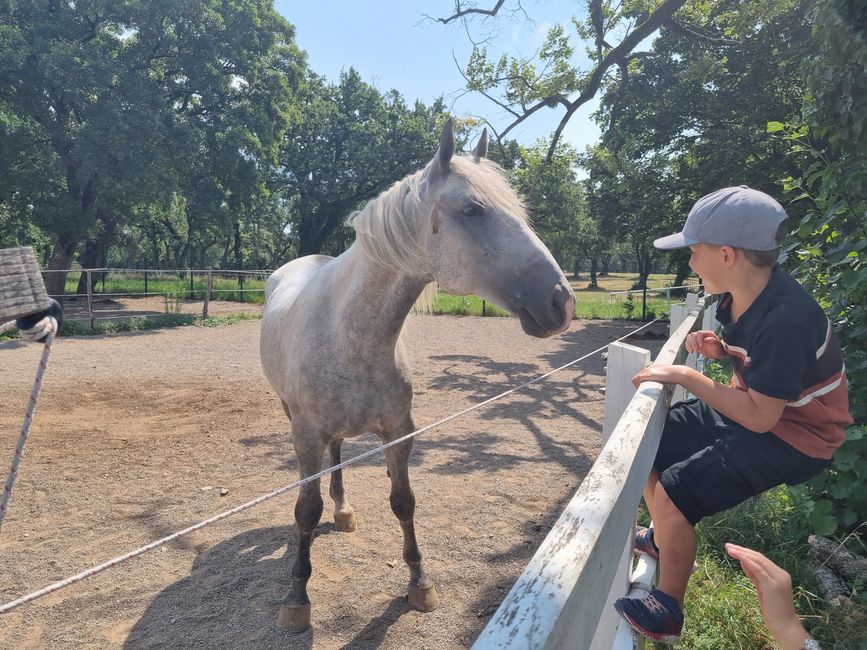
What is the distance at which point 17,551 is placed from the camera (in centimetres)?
317

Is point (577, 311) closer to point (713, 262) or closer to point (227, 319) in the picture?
point (227, 319)

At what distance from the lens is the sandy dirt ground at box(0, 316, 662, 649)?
2586 mm

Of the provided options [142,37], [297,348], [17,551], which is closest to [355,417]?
[297,348]

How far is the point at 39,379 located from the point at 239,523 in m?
2.40

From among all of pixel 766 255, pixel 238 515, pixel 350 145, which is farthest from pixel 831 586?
pixel 350 145

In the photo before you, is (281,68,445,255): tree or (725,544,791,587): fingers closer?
(725,544,791,587): fingers

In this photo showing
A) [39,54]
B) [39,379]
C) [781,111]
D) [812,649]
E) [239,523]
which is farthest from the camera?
[39,54]

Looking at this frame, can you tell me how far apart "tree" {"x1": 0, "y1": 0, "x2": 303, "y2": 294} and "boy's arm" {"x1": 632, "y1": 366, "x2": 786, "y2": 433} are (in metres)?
16.5

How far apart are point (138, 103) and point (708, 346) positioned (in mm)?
17376

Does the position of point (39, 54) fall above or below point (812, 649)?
above

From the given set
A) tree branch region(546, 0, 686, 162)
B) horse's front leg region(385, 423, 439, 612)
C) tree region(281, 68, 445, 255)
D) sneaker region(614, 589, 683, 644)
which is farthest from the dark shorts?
tree region(281, 68, 445, 255)

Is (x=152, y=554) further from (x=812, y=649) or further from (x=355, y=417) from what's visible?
(x=812, y=649)

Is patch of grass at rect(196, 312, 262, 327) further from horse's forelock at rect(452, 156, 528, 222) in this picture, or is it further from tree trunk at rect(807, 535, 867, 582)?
tree trunk at rect(807, 535, 867, 582)

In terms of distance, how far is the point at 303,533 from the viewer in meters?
2.71
